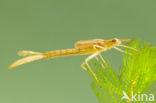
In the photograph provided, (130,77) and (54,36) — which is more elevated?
(54,36)

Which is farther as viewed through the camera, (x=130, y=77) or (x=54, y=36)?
(x=54, y=36)

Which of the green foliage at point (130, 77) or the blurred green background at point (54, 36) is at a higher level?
the blurred green background at point (54, 36)

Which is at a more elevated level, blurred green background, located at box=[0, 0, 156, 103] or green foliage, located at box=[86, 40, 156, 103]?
blurred green background, located at box=[0, 0, 156, 103]

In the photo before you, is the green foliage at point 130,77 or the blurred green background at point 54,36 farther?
the blurred green background at point 54,36
